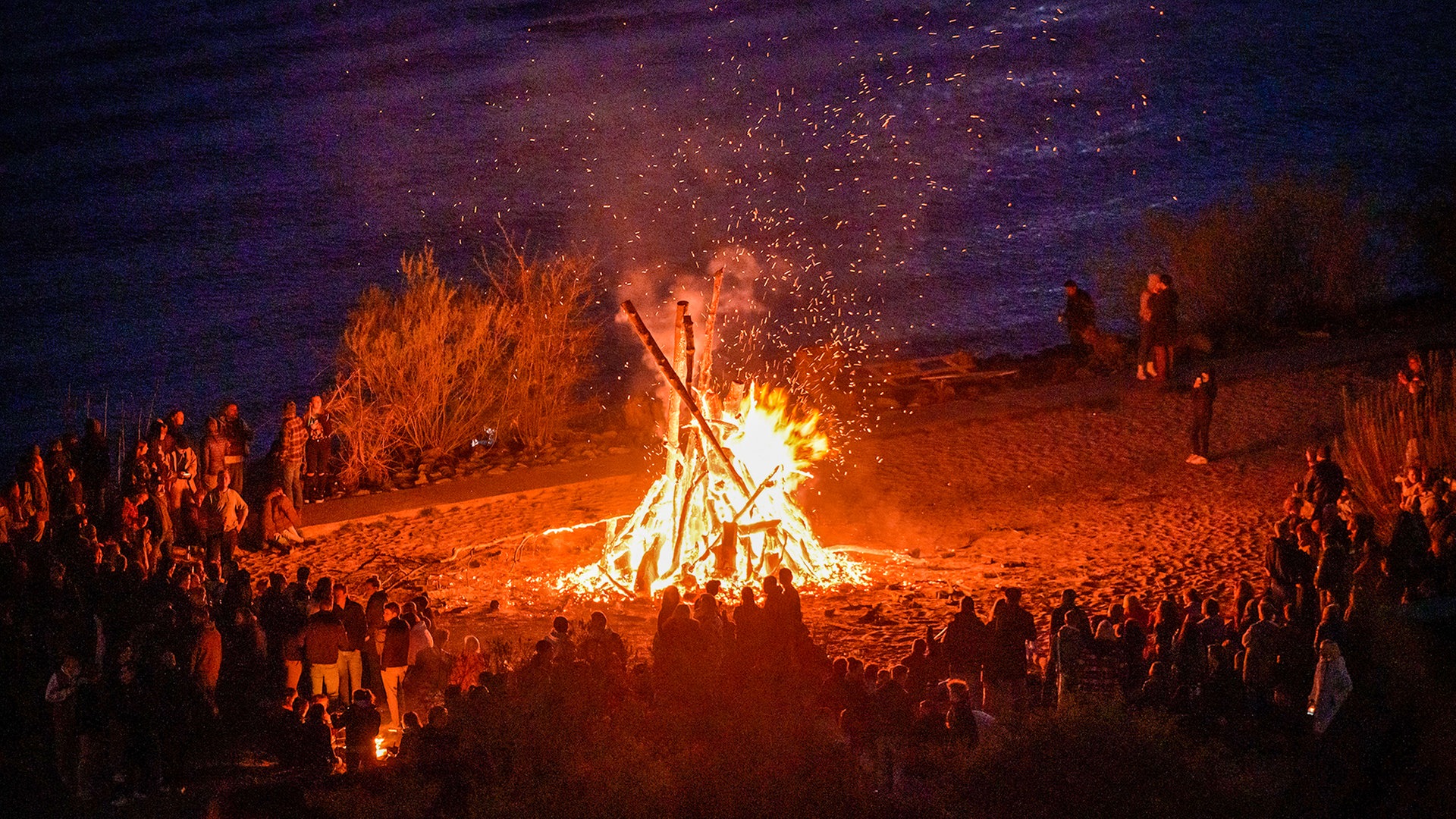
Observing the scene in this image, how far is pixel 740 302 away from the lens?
31.1 meters

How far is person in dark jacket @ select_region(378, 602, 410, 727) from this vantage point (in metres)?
10.9

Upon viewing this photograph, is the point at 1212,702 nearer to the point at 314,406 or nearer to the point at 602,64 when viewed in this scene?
the point at 314,406

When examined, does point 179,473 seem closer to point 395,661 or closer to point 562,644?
point 395,661

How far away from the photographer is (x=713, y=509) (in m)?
13.4

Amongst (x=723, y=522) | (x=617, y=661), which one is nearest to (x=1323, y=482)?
(x=723, y=522)

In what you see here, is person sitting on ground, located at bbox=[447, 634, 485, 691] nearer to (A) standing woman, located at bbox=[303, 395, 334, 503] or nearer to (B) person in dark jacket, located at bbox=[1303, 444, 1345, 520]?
(A) standing woman, located at bbox=[303, 395, 334, 503]

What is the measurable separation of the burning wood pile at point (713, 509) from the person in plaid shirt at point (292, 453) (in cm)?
331

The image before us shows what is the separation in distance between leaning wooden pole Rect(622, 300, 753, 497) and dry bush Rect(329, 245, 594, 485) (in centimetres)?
516

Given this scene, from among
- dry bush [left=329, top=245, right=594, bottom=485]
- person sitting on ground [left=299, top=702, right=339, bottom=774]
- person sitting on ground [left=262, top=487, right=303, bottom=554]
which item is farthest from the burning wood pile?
dry bush [left=329, top=245, right=594, bottom=485]

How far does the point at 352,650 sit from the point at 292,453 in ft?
15.4

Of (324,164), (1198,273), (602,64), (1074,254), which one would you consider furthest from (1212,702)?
(602,64)

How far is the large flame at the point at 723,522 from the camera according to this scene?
43.8ft

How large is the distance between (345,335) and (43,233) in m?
20.8

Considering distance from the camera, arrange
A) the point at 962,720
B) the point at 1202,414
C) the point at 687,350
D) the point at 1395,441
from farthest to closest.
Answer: the point at 1202,414 → the point at 1395,441 → the point at 687,350 → the point at 962,720
